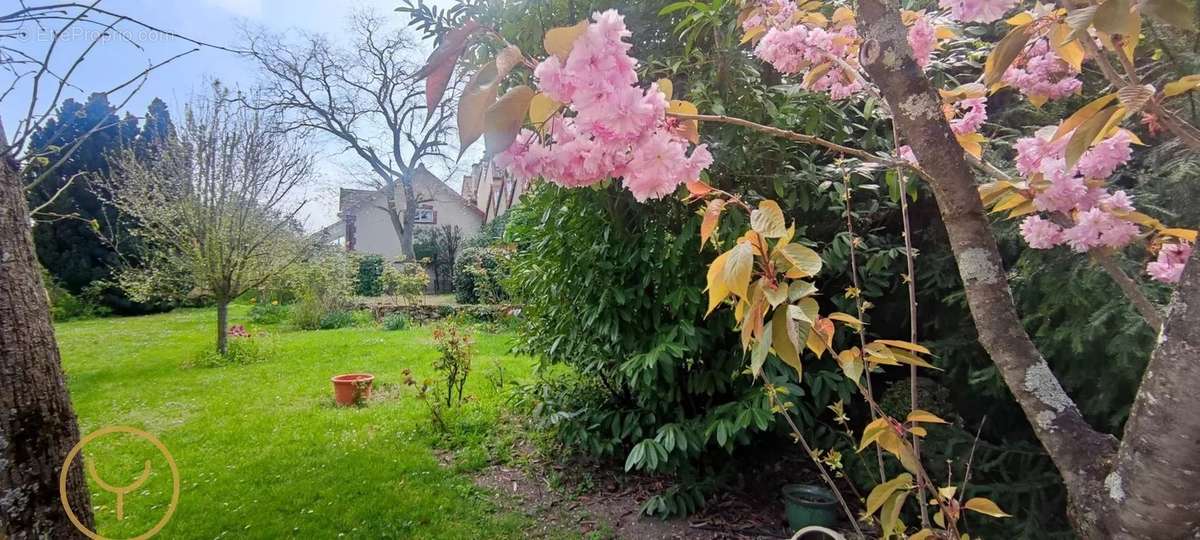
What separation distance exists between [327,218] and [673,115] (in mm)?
19576

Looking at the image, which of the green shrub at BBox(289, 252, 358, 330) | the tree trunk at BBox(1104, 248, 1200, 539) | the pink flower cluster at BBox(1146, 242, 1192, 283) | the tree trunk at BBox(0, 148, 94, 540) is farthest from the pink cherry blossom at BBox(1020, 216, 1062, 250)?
the green shrub at BBox(289, 252, 358, 330)

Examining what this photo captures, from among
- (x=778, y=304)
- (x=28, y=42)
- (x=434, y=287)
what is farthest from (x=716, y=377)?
(x=434, y=287)

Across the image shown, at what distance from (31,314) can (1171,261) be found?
106 inches

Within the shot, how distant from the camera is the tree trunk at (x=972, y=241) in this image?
0.69 metres

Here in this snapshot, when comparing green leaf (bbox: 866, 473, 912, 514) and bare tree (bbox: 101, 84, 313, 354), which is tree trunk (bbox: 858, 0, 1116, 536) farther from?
bare tree (bbox: 101, 84, 313, 354)

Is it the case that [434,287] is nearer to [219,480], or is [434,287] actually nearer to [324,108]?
[324,108]

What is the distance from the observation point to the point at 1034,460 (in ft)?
6.19

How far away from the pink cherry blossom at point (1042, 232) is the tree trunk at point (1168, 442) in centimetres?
54

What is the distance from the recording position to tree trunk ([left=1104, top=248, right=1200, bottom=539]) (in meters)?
0.52

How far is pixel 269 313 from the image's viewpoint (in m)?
9.59

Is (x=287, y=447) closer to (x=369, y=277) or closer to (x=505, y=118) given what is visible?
(x=505, y=118)

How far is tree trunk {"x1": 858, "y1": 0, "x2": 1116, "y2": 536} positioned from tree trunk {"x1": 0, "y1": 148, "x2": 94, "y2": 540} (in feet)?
6.81

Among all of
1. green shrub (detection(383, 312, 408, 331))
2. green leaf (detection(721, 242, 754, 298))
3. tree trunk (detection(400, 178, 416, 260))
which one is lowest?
green shrub (detection(383, 312, 408, 331))

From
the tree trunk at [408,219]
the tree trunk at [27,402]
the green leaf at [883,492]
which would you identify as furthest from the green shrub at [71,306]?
the green leaf at [883,492]
